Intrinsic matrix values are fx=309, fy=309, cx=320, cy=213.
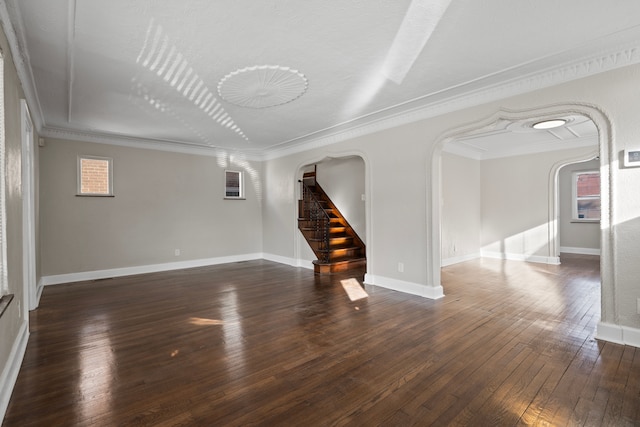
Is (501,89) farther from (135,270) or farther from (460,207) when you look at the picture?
(135,270)

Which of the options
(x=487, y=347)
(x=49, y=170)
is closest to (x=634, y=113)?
(x=487, y=347)

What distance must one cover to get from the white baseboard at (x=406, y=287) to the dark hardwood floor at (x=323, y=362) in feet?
0.54

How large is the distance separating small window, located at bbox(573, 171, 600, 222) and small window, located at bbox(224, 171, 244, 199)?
352 inches

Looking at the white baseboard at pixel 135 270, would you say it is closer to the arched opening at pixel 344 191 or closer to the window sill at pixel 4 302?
the arched opening at pixel 344 191

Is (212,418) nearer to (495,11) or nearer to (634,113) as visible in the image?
(495,11)

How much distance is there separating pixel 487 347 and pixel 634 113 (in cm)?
248

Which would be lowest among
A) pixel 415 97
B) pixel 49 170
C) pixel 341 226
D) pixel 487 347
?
pixel 487 347

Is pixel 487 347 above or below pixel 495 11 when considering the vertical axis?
below

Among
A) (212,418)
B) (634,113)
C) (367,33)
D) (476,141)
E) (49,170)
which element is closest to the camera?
(212,418)

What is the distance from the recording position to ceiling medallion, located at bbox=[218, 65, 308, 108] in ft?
10.5

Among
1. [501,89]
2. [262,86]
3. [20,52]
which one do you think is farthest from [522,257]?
[20,52]

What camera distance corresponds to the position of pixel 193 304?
416 centimetres

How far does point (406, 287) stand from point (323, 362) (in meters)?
2.47

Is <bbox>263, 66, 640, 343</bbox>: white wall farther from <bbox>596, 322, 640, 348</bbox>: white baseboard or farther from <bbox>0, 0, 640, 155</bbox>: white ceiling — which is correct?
<bbox>0, 0, 640, 155</bbox>: white ceiling
